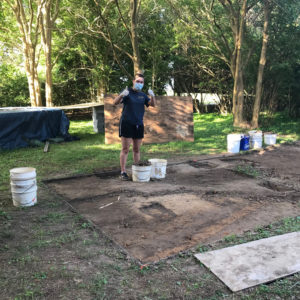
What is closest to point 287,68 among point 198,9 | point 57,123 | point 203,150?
point 198,9

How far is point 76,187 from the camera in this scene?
5199 millimetres

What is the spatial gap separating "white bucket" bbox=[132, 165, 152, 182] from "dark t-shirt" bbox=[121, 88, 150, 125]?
769mm

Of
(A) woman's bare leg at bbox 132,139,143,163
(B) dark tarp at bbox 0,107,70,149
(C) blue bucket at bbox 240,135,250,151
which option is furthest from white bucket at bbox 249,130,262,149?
(B) dark tarp at bbox 0,107,70,149

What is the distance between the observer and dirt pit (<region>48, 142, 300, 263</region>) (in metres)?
3.35

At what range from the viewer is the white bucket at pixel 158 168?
5.60 metres

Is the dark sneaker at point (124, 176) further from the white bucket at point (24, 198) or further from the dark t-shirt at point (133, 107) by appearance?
the white bucket at point (24, 198)

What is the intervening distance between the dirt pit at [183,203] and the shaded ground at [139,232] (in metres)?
0.01

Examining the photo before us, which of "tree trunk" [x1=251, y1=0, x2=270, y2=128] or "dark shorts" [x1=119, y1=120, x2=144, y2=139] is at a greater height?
"tree trunk" [x1=251, y1=0, x2=270, y2=128]

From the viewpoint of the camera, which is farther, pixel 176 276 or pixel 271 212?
pixel 271 212

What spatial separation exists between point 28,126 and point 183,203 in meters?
6.95

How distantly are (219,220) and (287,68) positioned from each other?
1062 cm

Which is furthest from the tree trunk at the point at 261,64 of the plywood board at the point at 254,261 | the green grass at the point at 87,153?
the plywood board at the point at 254,261

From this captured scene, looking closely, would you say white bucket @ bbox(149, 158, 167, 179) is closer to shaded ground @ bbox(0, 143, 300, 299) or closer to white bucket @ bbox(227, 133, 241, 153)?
shaded ground @ bbox(0, 143, 300, 299)

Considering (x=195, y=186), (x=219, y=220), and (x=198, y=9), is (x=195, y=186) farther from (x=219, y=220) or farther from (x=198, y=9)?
(x=198, y=9)
